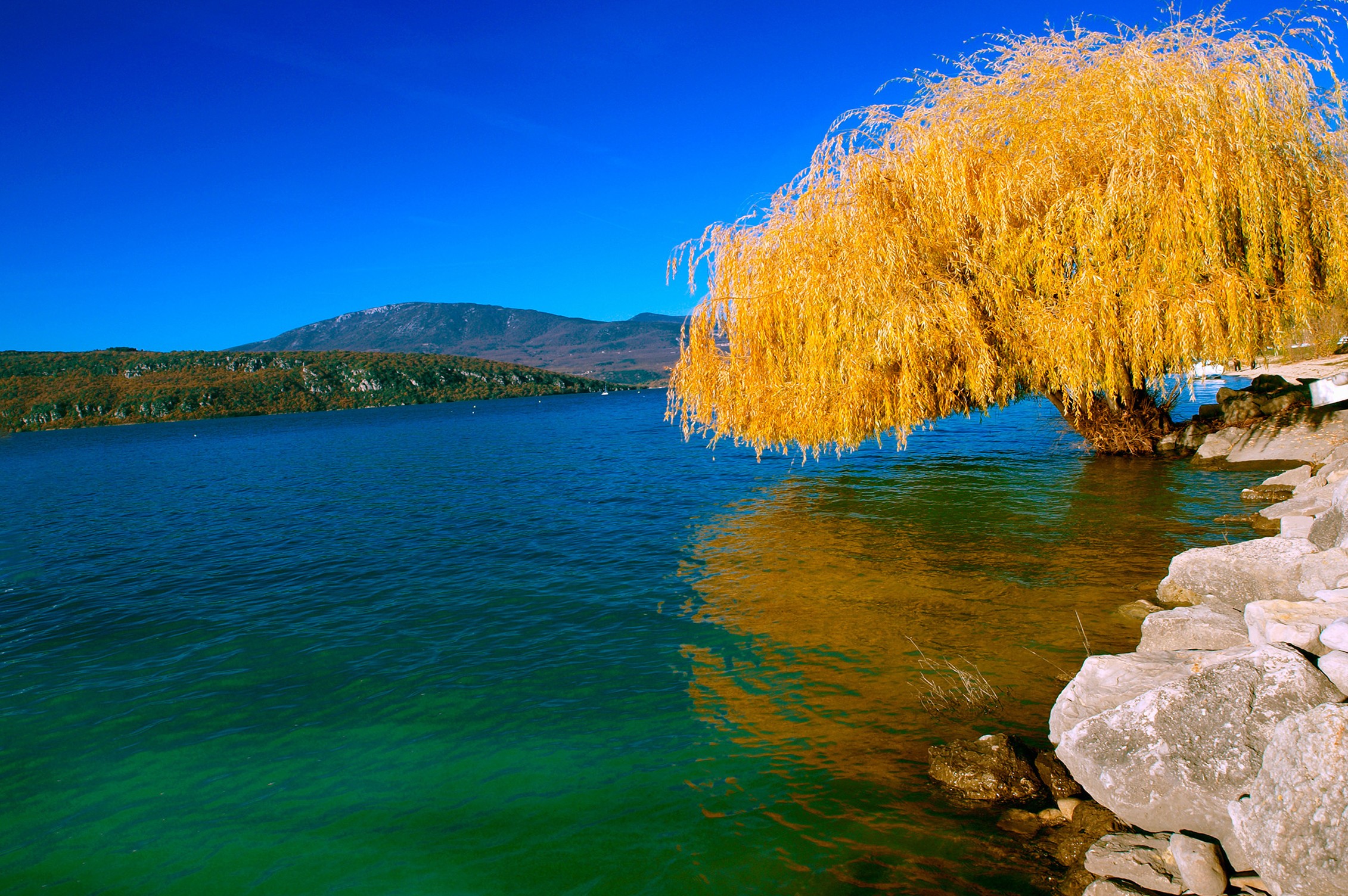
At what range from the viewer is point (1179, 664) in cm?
645

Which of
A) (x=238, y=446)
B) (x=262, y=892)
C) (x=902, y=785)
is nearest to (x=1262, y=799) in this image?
(x=902, y=785)

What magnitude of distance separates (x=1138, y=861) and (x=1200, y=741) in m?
1.06

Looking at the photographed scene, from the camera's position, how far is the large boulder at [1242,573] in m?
8.77

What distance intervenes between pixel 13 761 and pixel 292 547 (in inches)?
446

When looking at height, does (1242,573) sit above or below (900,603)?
above

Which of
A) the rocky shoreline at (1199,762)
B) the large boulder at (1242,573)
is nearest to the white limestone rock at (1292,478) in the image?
the large boulder at (1242,573)

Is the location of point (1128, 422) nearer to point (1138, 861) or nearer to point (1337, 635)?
point (1337, 635)

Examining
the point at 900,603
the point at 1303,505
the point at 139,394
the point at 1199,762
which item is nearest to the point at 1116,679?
the point at 1199,762

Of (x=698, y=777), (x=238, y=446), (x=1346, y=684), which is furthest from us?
(x=238, y=446)

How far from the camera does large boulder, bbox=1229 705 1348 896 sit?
4.45 metres

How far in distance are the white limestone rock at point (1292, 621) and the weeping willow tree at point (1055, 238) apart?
1174cm

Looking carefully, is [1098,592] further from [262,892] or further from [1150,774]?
[262,892]

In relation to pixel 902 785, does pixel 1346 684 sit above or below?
above

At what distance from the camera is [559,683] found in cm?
972
